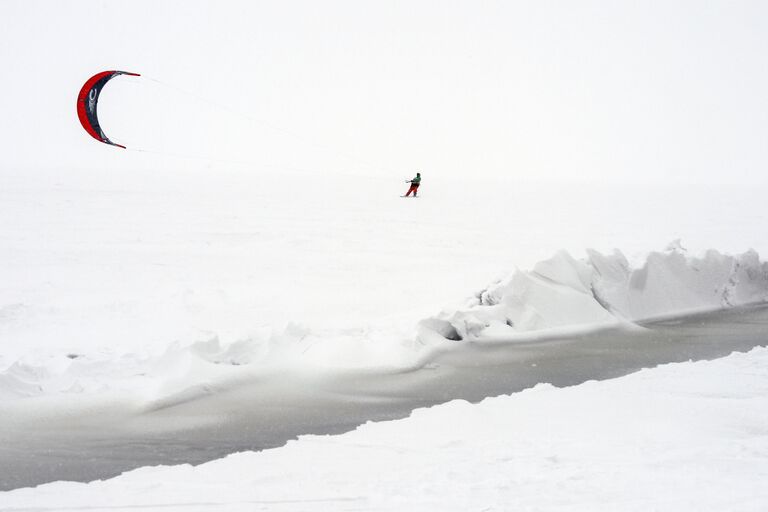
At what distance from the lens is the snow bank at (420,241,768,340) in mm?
10016

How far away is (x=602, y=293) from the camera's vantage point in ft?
36.8

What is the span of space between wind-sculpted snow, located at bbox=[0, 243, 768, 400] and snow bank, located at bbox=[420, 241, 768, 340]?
0.02 metres

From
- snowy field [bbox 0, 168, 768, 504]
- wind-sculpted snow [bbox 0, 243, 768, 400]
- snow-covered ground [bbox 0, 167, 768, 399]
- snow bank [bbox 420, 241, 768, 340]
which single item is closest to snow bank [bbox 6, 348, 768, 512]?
snowy field [bbox 0, 168, 768, 504]

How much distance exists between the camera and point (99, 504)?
4805mm

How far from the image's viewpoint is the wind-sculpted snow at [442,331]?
25.2 feet

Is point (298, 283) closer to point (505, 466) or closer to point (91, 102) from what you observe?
point (505, 466)

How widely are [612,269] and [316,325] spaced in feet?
16.6

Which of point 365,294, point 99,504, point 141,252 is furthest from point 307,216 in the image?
point 99,504

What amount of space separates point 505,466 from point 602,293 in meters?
6.71

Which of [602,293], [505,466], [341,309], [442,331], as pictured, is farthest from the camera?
[602,293]

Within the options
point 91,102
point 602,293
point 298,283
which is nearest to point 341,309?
point 298,283

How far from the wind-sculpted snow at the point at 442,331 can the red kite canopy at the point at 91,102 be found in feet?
30.1

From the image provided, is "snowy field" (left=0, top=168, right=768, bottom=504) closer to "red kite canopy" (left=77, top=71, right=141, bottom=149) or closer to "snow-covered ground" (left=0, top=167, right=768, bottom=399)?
"snow-covered ground" (left=0, top=167, right=768, bottom=399)

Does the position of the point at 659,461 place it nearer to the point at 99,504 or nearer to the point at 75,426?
the point at 99,504
